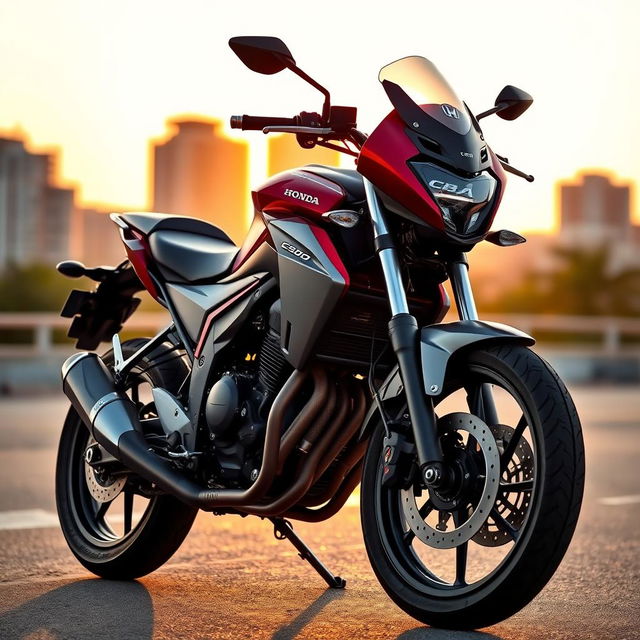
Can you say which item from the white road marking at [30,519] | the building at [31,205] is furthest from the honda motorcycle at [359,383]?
the building at [31,205]

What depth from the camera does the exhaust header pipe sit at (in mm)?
4410

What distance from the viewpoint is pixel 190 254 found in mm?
5227

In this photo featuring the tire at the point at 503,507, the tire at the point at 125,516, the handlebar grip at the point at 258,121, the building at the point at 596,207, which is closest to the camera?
the tire at the point at 503,507

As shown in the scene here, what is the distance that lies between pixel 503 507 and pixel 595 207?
145m

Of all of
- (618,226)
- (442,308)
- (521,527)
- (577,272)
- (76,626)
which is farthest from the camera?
(618,226)

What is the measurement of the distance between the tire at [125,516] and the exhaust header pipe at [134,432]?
16 centimetres

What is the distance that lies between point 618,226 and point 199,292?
149 metres

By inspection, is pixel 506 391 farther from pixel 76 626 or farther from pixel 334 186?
pixel 76 626

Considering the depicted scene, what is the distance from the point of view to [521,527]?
3.80 metres

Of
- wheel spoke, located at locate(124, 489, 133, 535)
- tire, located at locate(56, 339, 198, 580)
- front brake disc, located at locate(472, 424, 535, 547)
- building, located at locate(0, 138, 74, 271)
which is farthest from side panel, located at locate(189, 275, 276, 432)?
building, located at locate(0, 138, 74, 271)

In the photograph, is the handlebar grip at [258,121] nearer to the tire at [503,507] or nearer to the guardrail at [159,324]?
the tire at [503,507]

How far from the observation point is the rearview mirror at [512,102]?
4784 mm

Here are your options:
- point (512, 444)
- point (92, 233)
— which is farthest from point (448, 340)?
point (92, 233)

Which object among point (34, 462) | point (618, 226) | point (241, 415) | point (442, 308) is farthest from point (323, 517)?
A: point (618, 226)
